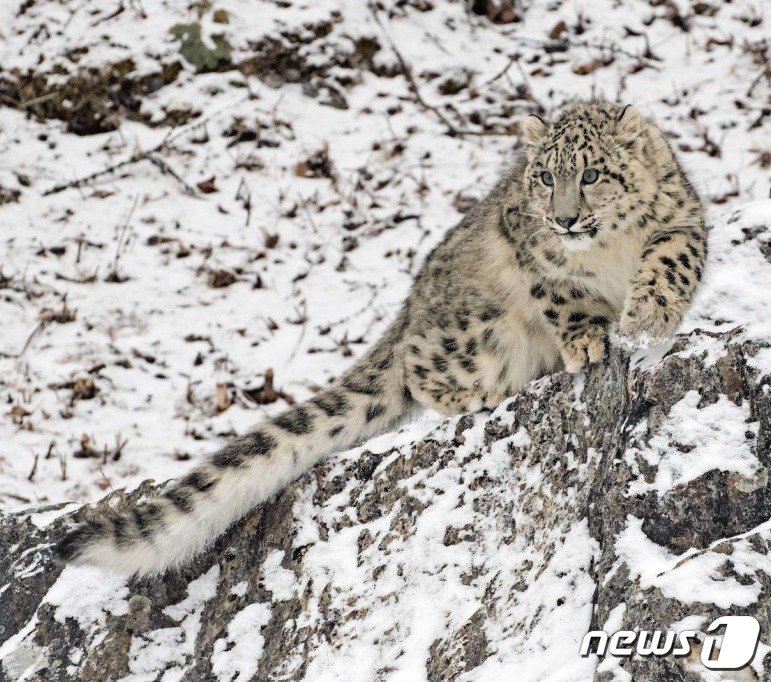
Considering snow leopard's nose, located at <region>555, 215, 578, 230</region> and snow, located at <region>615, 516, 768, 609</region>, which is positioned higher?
snow, located at <region>615, 516, 768, 609</region>

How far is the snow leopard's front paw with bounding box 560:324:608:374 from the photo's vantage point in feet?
14.7

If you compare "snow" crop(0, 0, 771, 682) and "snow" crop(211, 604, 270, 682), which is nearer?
"snow" crop(0, 0, 771, 682)

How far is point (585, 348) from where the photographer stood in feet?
14.9

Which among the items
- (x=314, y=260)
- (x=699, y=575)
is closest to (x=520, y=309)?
(x=699, y=575)

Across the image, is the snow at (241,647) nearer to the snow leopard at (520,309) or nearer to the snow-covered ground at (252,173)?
the snow leopard at (520,309)

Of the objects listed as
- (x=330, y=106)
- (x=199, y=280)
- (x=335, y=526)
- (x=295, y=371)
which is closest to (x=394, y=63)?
(x=330, y=106)

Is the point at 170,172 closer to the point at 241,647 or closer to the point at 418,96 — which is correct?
the point at 418,96

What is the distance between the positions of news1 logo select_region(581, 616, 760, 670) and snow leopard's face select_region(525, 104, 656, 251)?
6.48 feet

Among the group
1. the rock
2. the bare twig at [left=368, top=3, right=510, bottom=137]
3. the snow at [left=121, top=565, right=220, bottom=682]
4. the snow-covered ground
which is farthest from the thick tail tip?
the bare twig at [left=368, top=3, right=510, bottom=137]

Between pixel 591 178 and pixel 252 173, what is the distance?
19.4 feet

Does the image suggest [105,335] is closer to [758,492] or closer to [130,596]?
[130,596]

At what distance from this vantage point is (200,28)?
448 inches

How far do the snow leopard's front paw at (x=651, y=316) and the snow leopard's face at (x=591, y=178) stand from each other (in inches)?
19.8

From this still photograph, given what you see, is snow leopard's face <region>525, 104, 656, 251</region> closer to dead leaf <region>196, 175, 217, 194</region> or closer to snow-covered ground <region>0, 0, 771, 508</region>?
snow-covered ground <region>0, 0, 771, 508</region>
